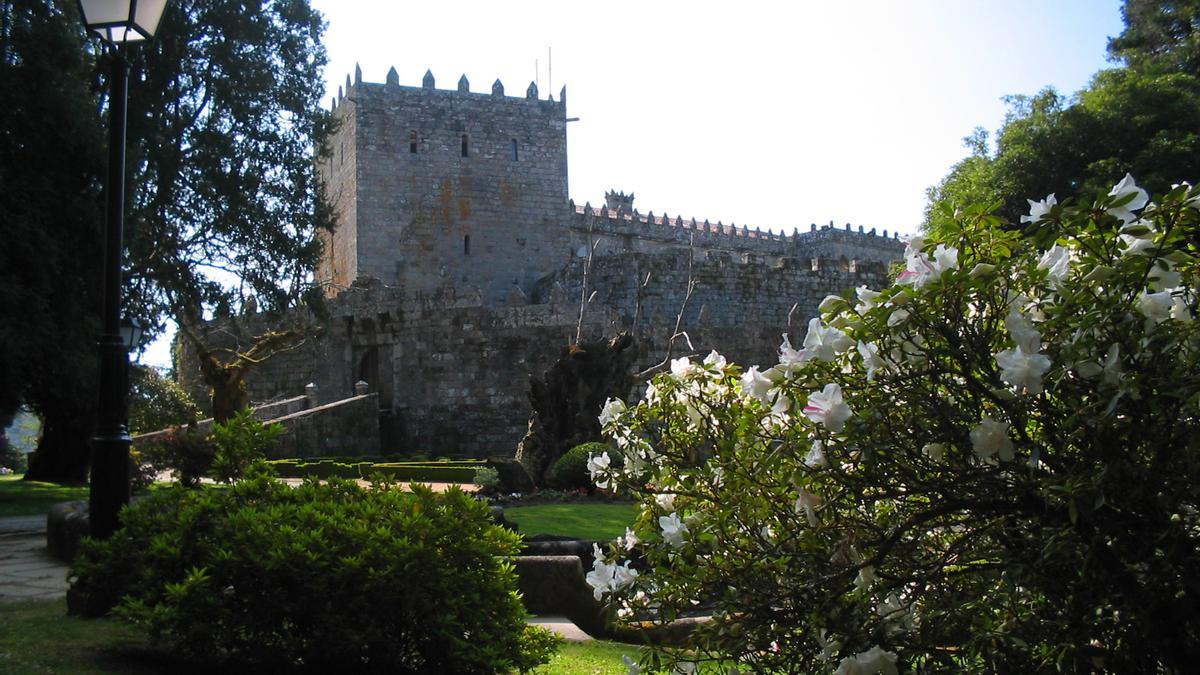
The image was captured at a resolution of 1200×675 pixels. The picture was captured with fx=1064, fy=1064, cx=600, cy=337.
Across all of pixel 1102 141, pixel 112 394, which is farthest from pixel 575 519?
pixel 1102 141

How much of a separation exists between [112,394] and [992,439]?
4.65 metres

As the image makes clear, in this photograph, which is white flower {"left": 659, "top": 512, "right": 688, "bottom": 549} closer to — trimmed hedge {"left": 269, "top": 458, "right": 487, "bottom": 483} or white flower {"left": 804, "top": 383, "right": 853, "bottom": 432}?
white flower {"left": 804, "top": 383, "right": 853, "bottom": 432}

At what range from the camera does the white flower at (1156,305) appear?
264 cm

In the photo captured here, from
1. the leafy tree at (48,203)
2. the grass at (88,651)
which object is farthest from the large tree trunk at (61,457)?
the grass at (88,651)

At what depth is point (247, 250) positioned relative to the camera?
2061 centimetres

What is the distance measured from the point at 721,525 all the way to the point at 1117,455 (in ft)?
3.63

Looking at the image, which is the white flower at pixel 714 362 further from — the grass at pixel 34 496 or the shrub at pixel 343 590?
the grass at pixel 34 496

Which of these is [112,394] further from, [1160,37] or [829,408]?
[1160,37]

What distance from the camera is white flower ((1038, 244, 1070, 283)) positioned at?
283cm

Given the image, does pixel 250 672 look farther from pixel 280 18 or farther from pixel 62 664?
pixel 280 18

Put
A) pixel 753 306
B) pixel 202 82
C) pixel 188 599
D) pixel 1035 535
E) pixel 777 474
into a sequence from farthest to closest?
pixel 753 306 < pixel 202 82 < pixel 188 599 < pixel 777 474 < pixel 1035 535

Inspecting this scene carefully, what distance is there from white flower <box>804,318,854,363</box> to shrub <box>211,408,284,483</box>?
131 inches

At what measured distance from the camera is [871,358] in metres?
2.86

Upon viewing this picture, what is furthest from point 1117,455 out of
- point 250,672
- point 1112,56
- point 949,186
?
point 1112,56
